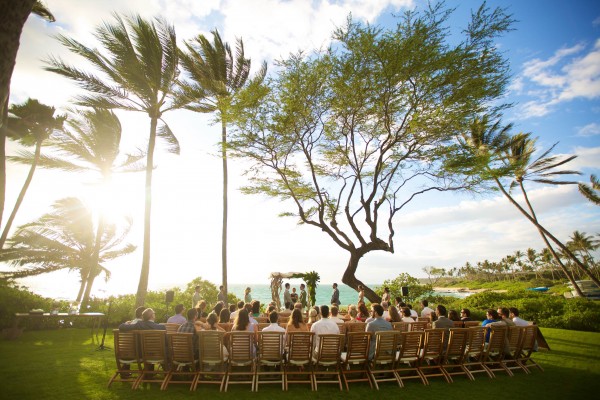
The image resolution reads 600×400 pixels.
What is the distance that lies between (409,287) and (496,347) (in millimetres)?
12370

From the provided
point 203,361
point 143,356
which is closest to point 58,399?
point 143,356

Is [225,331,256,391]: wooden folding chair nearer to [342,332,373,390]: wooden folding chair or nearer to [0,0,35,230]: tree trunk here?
[342,332,373,390]: wooden folding chair

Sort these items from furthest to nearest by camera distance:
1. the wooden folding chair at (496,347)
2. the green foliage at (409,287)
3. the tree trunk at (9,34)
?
the green foliage at (409,287) → the wooden folding chair at (496,347) → the tree trunk at (9,34)

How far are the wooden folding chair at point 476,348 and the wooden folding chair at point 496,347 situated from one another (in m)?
0.12

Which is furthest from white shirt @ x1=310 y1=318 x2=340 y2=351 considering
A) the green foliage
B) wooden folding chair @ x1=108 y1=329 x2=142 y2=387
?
the green foliage

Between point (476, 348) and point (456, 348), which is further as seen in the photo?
point (476, 348)

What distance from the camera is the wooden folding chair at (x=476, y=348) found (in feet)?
20.6

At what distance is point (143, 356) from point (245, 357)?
1.89 m

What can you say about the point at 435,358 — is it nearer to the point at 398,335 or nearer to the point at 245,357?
the point at 398,335

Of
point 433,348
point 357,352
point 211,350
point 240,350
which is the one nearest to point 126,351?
point 211,350

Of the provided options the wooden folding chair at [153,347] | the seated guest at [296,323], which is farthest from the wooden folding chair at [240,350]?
the wooden folding chair at [153,347]

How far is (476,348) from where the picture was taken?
6520 millimetres

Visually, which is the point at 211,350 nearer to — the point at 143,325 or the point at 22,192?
the point at 143,325

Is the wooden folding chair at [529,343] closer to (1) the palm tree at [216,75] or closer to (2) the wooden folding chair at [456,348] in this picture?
(2) the wooden folding chair at [456,348]
